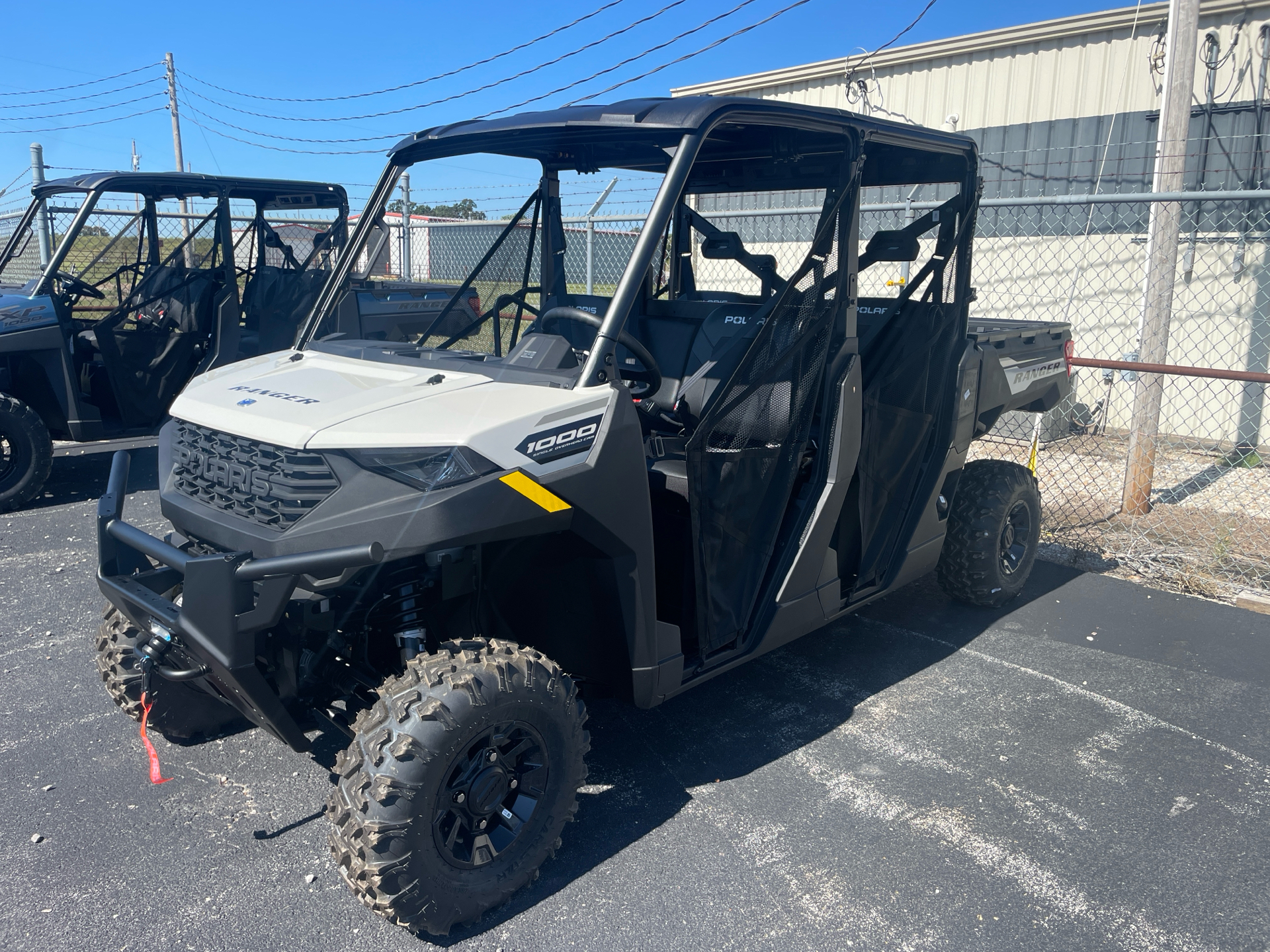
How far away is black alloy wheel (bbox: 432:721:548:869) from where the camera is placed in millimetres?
2533

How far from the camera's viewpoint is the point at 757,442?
3.24 metres

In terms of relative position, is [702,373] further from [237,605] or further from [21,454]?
[21,454]

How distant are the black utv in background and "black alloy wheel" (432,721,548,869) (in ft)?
17.4

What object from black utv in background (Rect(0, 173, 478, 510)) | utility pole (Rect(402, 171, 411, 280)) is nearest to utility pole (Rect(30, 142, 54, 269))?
black utv in background (Rect(0, 173, 478, 510))

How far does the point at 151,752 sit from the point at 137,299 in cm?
528

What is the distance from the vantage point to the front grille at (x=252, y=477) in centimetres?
245

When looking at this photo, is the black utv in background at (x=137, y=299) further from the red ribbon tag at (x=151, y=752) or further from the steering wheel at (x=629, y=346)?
the steering wheel at (x=629, y=346)

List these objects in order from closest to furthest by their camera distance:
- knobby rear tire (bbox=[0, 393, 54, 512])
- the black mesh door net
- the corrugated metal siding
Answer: the black mesh door net < knobby rear tire (bbox=[0, 393, 54, 512]) < the corrugated metal siding

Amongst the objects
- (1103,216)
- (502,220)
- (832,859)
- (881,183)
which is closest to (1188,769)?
(832,859)

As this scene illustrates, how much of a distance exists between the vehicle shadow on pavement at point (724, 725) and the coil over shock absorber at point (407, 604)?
79 centimetres

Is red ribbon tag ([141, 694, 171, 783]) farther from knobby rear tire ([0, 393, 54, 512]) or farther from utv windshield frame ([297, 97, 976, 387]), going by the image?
knobby rear tire ([0, 393, 54, 512])

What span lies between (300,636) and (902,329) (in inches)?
109

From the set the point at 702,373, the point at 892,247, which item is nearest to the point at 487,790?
the point at 702,373

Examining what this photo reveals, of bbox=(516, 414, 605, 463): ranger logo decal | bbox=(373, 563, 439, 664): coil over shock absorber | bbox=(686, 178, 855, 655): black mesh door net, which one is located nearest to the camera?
bbox=(516, 414, 605, 463): ranger logo decal
